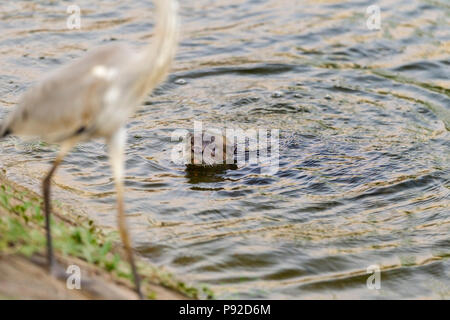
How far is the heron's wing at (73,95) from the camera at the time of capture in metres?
3.53

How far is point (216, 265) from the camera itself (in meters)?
5.50

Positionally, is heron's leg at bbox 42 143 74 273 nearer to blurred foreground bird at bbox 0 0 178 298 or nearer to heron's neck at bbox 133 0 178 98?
blurred foreground bird at bbox 0 0 178 298

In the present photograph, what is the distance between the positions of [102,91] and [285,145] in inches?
171

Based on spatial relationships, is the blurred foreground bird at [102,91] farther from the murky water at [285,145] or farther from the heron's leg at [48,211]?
the murky water at [285,145]

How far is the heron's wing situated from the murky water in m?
2.01

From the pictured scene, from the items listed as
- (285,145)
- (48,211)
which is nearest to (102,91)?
(48,211)

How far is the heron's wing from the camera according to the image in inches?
139

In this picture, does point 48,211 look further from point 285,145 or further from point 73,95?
point 285,145

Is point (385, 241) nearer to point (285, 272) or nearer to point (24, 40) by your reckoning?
point (285, 272)

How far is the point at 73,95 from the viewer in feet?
11.7

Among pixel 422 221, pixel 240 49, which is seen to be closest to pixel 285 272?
pixel 422 221

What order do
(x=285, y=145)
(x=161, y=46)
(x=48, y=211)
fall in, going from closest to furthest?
(x=161, y=46) → (x=48, y=211) → (x=285, y=145)

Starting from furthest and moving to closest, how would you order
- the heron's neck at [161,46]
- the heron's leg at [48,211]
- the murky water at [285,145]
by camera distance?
the murky water at [285,145], the heron's leg at [48,211], the heron's neck at [161,46]

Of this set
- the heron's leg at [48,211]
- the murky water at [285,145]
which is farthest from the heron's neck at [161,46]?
the murky water at [285,145]
